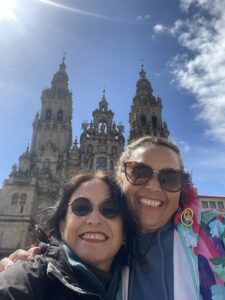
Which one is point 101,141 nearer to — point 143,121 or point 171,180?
point 143,121

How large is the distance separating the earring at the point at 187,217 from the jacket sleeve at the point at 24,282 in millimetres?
1679

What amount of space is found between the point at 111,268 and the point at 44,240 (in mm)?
1023

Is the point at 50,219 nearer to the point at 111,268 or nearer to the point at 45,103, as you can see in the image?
the point at 111,268

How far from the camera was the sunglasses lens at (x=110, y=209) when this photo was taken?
343cm

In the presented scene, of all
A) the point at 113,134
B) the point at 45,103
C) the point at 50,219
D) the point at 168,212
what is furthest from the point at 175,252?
the point at 45,103

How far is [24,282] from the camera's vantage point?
236 cm

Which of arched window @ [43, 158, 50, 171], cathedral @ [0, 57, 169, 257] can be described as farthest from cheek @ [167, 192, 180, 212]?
arched window @ [43, 158, 50, 171]

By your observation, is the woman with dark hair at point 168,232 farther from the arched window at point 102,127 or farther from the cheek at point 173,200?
the arched window at point 102,127

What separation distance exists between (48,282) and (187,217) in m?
1.73

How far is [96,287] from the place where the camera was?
2.74m

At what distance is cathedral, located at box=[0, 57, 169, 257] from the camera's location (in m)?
34.8

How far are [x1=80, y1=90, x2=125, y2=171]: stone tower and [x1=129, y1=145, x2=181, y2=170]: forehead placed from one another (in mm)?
36654

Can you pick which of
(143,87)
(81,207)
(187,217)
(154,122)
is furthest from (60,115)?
(187,217)

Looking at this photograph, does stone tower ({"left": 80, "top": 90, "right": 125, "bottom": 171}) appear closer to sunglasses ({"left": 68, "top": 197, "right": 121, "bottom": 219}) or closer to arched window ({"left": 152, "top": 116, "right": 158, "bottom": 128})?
arched window ({"left": 152, "top": 116, "right": 158, "bottom": 128})
